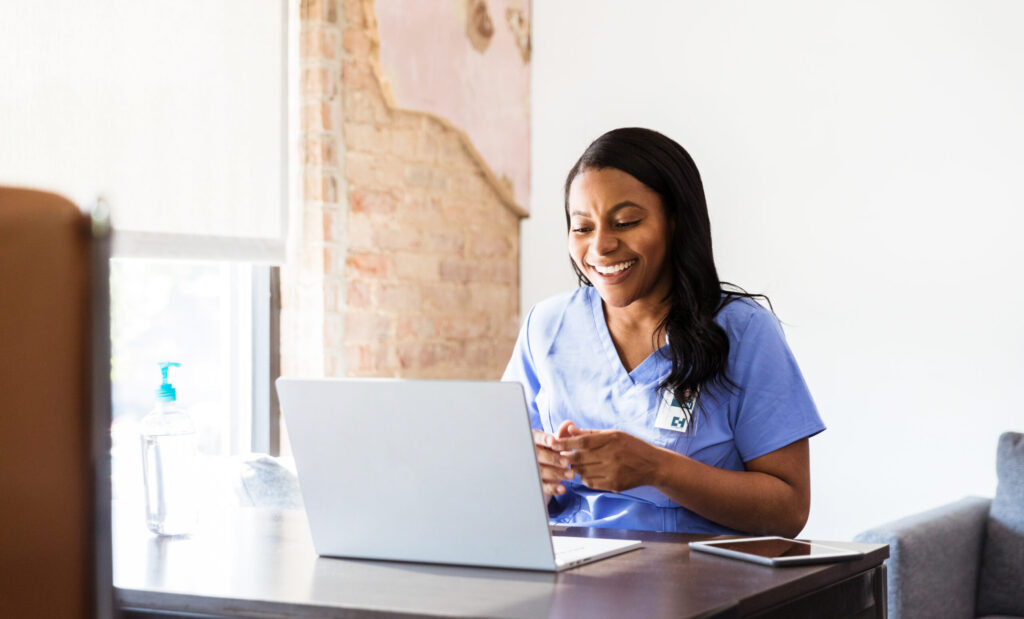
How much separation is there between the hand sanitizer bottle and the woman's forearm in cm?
70

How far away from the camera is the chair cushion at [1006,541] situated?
264 centimetres

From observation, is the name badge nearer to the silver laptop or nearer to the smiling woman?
the smiling woman

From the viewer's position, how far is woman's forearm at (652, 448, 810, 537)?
5.33 ft

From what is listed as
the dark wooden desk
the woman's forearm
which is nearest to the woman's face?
the woman's forearm

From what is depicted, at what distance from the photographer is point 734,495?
1667 millimetres

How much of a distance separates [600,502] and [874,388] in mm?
1514

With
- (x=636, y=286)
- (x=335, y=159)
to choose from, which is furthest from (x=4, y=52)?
(x=636, y=286)

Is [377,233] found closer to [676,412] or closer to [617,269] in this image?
[617,269]

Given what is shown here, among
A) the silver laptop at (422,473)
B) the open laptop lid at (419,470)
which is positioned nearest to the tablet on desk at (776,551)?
the silver laptop at (422,473)

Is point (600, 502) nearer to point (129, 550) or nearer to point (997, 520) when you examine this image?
point (129, 550)

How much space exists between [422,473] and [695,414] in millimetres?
613

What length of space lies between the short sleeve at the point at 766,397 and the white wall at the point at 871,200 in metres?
1.33

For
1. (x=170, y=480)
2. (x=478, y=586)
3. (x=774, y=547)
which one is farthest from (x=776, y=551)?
(x=170, y=480)

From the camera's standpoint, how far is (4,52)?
6.98 feet
